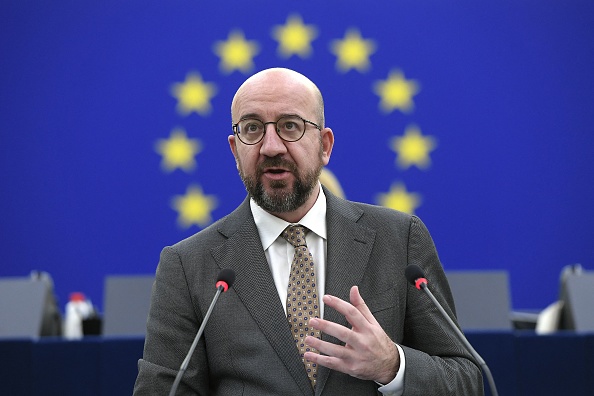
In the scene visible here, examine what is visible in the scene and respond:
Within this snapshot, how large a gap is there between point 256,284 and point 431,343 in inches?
16.5

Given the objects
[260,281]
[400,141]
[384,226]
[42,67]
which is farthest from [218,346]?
[42,67]

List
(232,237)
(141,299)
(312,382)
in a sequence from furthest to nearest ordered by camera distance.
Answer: (141,299) → (232,237) → (312,382)

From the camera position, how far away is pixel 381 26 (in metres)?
6.45

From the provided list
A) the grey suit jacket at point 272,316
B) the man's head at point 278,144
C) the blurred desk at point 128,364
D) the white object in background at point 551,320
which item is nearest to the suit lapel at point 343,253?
the grey suit jacket at point 272,316

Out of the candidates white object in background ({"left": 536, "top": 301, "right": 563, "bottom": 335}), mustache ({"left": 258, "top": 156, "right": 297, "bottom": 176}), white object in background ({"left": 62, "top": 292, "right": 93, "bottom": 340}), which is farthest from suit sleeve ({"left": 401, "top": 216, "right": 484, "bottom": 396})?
white object in background ({"left": 62, "top": 292, "right": 93, "bottom": 340})

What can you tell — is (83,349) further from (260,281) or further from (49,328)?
(260,281)

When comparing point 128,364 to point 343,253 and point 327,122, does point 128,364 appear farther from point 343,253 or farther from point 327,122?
point 327,122

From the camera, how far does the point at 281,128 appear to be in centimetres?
206

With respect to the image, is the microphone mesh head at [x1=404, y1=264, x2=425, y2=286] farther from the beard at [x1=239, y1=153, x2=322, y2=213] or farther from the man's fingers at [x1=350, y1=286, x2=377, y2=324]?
the beard at [x1=239, y1=153, x2=322, y2=213]

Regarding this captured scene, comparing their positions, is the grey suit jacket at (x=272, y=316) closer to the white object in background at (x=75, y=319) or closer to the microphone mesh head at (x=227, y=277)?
the microphone mesh head at (x=227, y=277)

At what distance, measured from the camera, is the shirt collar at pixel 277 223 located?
214cm

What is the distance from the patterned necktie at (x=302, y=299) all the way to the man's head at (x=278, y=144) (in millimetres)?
112

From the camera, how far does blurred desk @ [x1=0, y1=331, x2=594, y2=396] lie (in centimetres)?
358

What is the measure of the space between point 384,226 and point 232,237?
366mm
